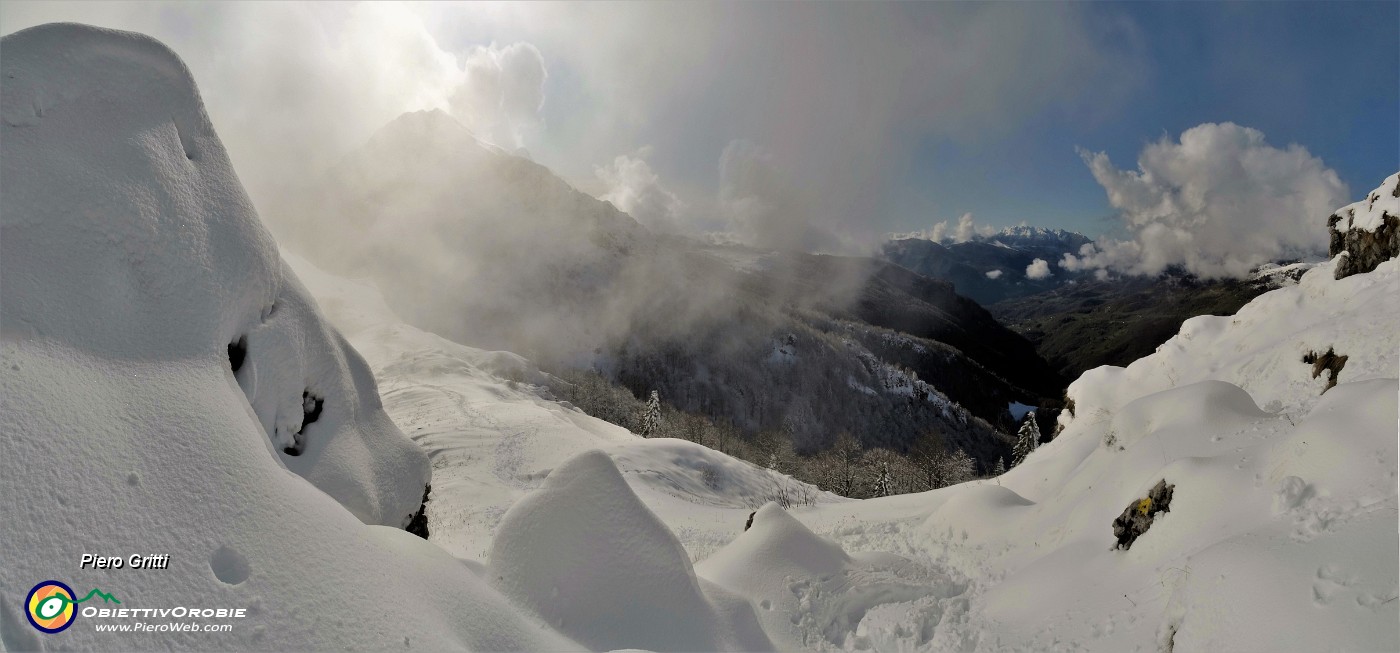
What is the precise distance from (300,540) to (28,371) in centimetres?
303

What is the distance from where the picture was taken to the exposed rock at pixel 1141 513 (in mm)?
10789

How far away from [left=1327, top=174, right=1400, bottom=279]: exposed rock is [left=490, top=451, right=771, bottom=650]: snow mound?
111ft

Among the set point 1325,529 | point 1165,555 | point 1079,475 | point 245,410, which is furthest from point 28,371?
point 1079,475

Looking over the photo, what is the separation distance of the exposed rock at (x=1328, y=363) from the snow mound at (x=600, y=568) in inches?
907

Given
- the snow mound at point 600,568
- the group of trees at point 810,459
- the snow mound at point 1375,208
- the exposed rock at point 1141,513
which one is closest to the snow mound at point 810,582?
the snow mound at point 600,568

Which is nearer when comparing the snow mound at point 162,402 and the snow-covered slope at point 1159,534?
the snow mound at point 162,402

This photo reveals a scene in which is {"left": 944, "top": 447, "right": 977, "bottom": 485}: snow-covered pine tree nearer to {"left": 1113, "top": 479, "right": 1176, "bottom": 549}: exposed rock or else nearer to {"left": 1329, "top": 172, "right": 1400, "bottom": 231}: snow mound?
{"left": 1329, "top": 172, "right": 1400, "bottom": 231}: snow mound

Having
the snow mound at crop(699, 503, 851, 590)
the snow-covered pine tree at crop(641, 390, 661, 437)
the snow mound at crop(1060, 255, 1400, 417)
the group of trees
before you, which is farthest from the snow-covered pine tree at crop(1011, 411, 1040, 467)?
the snow mound at crop(699, 503, 851, 590)

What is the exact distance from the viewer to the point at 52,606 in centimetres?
435

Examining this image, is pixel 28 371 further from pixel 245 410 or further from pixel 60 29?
pixel 60 29

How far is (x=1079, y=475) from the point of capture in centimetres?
1627

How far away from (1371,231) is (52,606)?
4168 cm

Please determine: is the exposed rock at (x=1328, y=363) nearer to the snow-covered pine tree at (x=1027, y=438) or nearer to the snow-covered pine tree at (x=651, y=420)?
the snow-covered pine tree at (x=1027, y=438)

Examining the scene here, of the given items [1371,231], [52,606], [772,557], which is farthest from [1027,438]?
[52,606]
